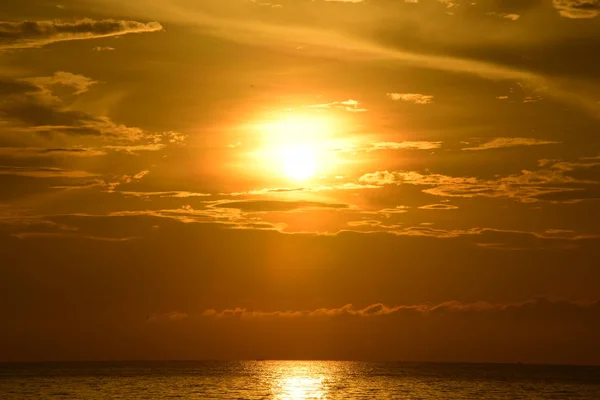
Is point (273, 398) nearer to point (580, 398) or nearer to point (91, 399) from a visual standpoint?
point (91, 399)

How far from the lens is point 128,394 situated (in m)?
161

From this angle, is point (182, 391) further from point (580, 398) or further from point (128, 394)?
point (580, 398)

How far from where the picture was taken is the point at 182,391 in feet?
577

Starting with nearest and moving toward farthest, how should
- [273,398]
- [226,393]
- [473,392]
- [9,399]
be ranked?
[9,399] < [273,398] < [226,393] < [473,392]

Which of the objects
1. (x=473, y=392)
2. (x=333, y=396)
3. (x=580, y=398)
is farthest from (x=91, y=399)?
(x=580, y=398)

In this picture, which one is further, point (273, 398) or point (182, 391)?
point (182, 391)

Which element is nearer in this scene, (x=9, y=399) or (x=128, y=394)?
(x=9, y=399)

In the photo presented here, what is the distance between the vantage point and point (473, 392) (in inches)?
7362

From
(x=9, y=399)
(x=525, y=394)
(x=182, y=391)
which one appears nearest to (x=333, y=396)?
(x=182, y=391)

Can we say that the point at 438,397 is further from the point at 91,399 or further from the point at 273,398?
the point at 91,399

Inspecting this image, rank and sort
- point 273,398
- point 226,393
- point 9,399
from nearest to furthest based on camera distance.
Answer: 1. point 9,399
2. point 273,398
3. point 226,393

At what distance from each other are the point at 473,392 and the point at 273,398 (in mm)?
54994

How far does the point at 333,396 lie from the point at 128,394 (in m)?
42.1

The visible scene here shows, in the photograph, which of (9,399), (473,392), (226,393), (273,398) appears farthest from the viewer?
(473,392)
